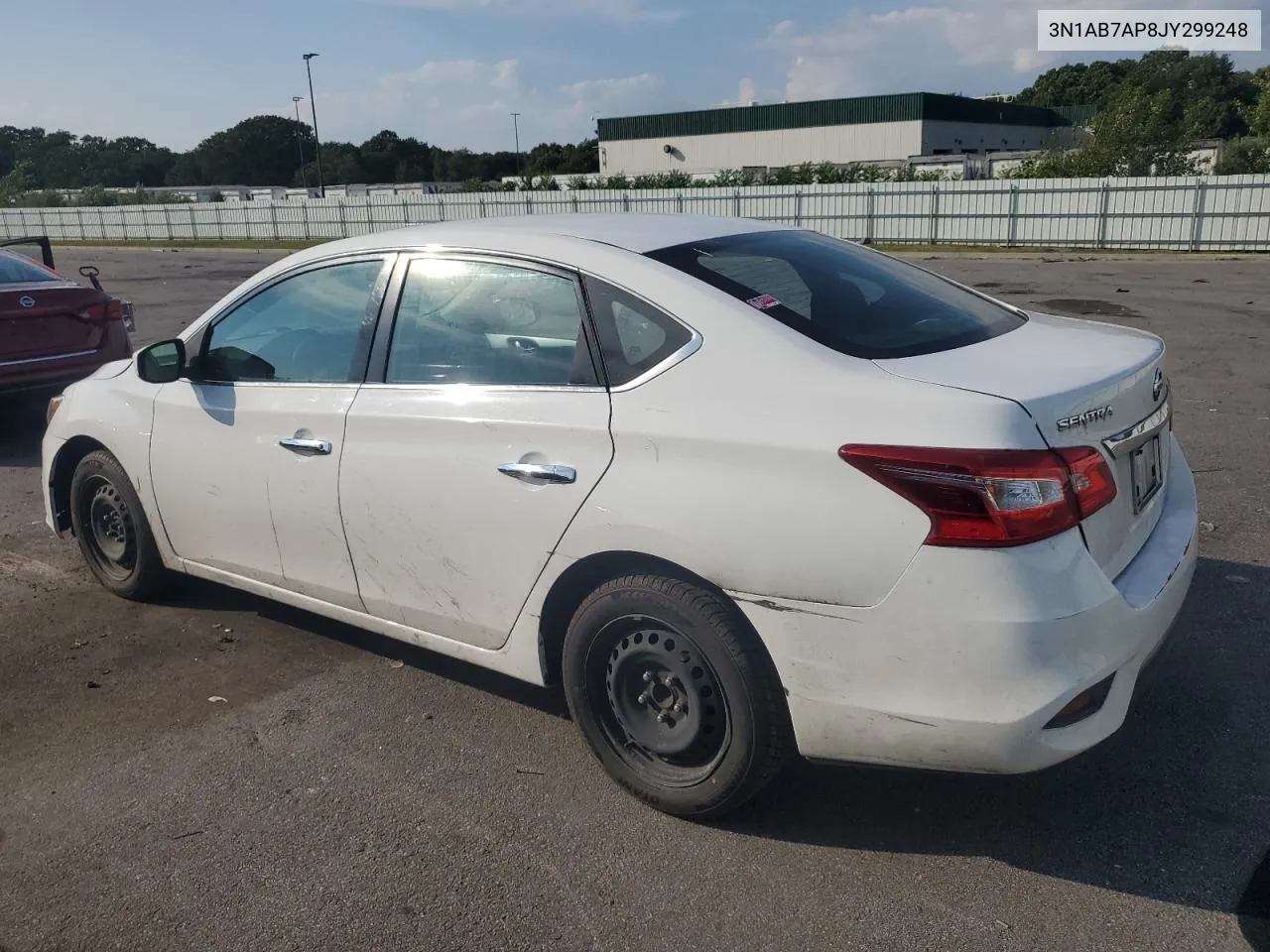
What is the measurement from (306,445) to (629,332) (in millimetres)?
1375

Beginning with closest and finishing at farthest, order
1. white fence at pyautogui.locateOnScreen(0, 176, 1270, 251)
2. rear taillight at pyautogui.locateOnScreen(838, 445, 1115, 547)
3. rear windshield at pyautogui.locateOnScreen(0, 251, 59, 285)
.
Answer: rear taillight at pyautogui.locateOnScreen(838, 445, 1115, 547) → rear windshield at pyautogui.locateOnScreen(0, 251, 59, 285) → white fence at pyautogui.locateOnScreen(0, 176, 1270, 251)

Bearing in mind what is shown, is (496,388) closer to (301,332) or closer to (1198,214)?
(301,332)

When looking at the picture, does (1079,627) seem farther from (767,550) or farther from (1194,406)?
(1194,406)

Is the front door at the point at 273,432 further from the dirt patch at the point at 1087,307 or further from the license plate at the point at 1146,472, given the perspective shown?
the dirt patch at the point at 1087,307

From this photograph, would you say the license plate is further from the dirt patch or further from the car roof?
the dirt patch

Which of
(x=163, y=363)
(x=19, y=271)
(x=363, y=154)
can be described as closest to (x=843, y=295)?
(x=163, y=363)

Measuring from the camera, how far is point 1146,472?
311cm

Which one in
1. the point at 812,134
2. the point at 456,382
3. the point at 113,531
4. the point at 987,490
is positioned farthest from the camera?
the point at 812,134

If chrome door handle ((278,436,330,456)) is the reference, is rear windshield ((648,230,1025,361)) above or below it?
above

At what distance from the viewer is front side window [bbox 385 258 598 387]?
3346mm

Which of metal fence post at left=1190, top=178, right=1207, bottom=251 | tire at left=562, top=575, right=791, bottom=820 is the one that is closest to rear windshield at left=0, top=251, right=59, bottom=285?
tire at left=562, top=575, right=791, bottom=820

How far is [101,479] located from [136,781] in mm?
1902

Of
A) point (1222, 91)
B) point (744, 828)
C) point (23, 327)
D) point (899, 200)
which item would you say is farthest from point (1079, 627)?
point (1222, 91)

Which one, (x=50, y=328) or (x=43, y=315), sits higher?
(x=43, y=315)
